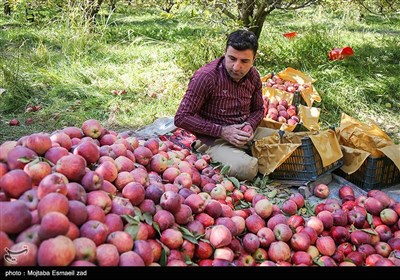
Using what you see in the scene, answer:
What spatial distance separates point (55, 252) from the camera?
1447mm

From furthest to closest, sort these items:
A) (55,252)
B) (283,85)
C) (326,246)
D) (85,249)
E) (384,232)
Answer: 1. (283,85)
2. (384,232)
3. (326,246)
4. (85,249)
5. (55,252)

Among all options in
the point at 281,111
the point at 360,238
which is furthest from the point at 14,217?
the point at 281,111

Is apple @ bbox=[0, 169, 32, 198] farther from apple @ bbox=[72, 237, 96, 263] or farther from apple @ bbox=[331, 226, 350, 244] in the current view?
apple @ bbox=[331, 226, 350, 244]

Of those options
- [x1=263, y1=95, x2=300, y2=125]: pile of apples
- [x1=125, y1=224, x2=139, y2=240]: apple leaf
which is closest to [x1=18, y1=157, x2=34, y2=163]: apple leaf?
[x1=125, y1=224, x2=139, y2=240]: apple leaf

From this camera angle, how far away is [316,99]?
211 inches

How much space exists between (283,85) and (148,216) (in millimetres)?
3918

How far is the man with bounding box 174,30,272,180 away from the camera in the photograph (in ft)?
11.0

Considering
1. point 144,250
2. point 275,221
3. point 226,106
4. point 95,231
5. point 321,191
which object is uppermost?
point 95,231

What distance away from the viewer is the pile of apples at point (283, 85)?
5363 mm

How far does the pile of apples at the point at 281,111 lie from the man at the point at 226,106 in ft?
3.39

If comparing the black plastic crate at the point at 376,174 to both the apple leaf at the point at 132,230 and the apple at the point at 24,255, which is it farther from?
the apple at the point at 24,255

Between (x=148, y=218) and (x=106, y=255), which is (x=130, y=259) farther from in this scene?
(x=148, y=218)

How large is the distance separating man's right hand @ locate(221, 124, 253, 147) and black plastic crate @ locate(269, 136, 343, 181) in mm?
401

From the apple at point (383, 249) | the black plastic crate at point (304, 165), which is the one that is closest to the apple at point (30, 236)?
the apple at point (383, 249)
